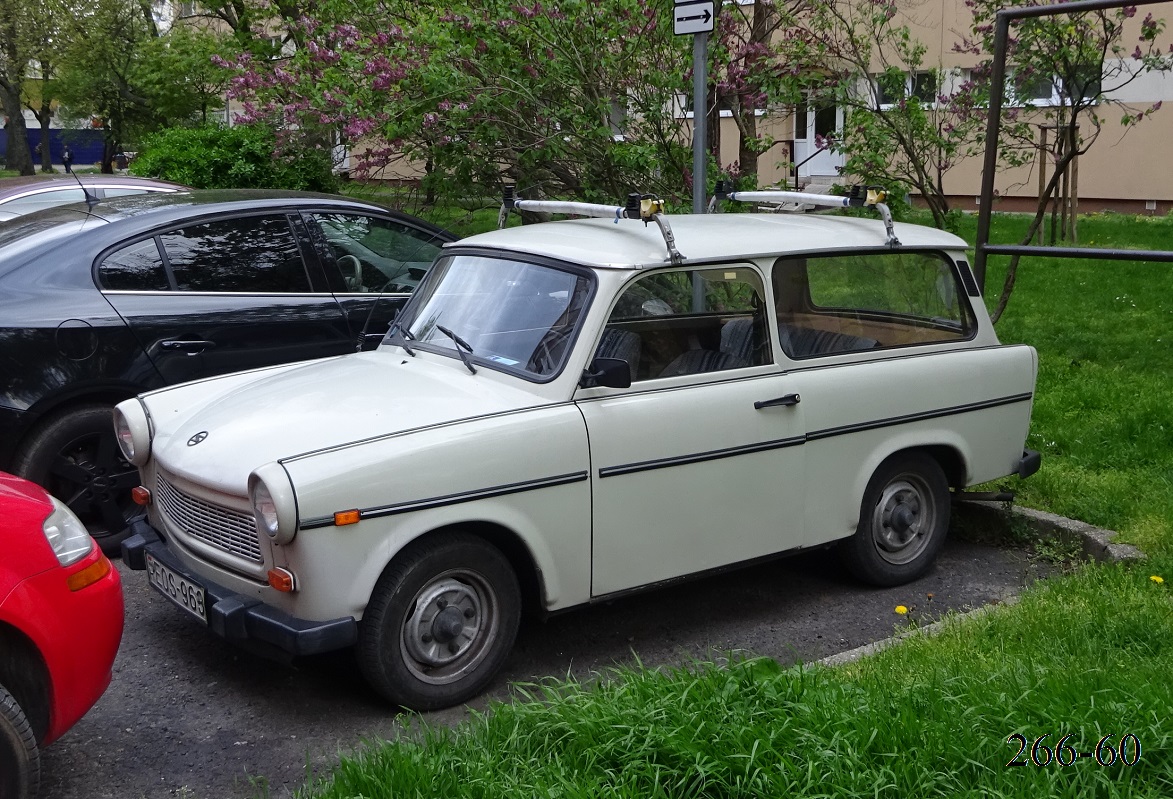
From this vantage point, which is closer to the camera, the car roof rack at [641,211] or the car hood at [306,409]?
the car hood at [306,409]

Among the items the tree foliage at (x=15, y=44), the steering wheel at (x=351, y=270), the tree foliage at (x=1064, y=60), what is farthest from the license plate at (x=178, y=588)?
the tree foliage at (x=15, y=44)

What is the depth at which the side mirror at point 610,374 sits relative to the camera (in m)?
4.52

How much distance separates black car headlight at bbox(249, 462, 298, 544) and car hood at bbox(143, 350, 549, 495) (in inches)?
5.1

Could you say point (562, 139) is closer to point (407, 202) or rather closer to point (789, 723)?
point (407, 202)

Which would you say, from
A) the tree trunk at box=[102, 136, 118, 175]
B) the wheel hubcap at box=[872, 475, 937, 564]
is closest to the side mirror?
the wheel hubcap at box=[872, 475, 937, 564]

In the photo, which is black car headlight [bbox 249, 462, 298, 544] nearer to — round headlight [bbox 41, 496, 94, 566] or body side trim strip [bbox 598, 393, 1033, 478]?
round headlight [bbox 41, 496, 94, 566]

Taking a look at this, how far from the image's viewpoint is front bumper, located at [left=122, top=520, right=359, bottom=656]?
3926 millimetres

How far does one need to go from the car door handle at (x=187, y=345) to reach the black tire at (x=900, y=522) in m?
3.28

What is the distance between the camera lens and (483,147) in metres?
9.59

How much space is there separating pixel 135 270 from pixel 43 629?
305cm

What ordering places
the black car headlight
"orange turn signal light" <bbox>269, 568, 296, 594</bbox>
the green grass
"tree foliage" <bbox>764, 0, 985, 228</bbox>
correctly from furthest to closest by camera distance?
1. "tree foliage" <bbox>764, 0, 985, 228</bbox>
2. "orange turn signal light" <bbox>269, 568, 296, 594</bbox>
3. the black car headlight
4. the green grass

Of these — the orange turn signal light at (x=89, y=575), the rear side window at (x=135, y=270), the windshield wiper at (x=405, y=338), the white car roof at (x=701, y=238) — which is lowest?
the orange turn signal light at (x=89, y=575)

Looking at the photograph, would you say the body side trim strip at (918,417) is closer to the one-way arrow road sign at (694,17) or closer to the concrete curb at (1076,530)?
the concrete curb at (1076,530)

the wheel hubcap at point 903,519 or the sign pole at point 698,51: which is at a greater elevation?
the sign pole at point 698,51
